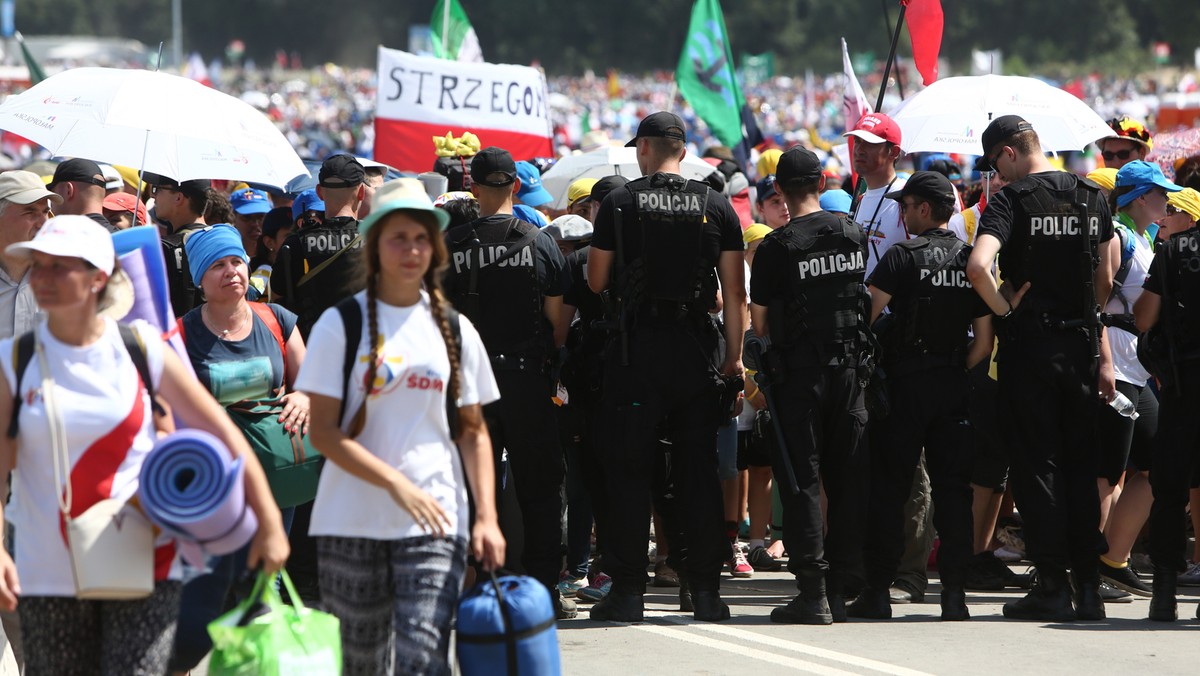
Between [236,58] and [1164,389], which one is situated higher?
[236,58]

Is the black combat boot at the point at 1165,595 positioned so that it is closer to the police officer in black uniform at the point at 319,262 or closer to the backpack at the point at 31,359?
the police officer in black uniform at the point at 319,262

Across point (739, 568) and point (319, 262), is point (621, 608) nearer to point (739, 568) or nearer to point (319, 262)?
point (739, 568)

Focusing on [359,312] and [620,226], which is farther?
[620,226]

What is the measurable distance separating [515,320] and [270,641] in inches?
112

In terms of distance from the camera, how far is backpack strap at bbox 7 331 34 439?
408 cm

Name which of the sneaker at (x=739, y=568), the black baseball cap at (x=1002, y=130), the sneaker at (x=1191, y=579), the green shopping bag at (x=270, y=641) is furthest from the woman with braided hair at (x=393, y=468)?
the sneaker at (x=1191, y=579)

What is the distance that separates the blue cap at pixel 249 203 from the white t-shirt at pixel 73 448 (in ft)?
17.5

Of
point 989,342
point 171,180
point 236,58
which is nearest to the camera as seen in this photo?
point 989,342

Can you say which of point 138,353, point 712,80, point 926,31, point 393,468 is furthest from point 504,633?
point 712,80

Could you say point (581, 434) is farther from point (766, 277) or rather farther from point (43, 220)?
point (43, 220)

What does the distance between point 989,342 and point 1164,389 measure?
74 centimetres

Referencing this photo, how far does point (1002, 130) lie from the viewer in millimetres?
6988

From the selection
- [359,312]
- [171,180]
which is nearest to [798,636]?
[359,312]

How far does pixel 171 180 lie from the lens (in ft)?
27.5
